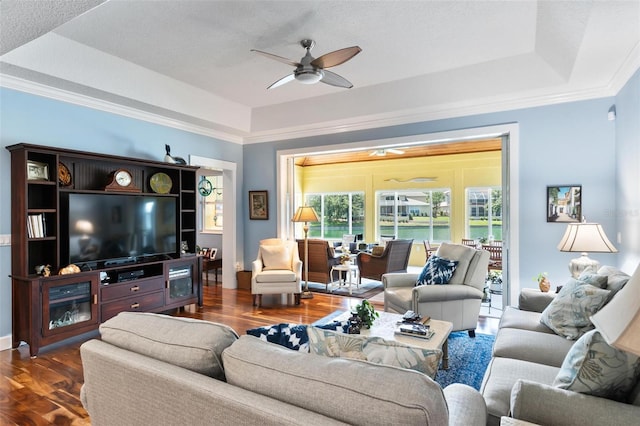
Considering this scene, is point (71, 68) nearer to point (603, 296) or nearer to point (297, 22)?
point (297, 22)

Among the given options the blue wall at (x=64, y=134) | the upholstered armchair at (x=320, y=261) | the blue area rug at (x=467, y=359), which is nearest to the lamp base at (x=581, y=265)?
the blue area rug at (x=467, y=359)

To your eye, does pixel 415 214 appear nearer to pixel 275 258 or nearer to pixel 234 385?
pixel 275 258

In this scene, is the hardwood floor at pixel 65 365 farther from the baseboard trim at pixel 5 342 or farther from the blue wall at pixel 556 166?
the blue wall at pixel 556 166

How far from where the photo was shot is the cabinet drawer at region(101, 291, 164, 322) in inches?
149

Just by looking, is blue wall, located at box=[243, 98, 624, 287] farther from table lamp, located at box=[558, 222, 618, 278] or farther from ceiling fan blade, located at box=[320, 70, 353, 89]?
ceiling fan blade, located at box=[320, 70, 353, 89]

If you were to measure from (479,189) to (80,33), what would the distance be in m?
8.05

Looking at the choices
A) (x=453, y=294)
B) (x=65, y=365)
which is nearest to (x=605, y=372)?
(x=453, y=294)

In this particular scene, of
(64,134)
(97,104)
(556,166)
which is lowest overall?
(556,166)

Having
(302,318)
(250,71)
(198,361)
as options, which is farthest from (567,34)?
(302,318)

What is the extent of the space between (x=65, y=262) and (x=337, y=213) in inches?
283

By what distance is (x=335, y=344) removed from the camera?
4.18 ft

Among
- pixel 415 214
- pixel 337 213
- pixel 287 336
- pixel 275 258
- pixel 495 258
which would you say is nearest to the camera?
pixel 287 336

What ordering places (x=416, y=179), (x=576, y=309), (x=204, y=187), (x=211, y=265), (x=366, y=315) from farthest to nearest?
(x=416, y=179), (x=204, y=187), (x=211, y=265), (x=366, y=315), (x=576, y=309)

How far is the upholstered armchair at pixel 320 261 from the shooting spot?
6102 millimetres
